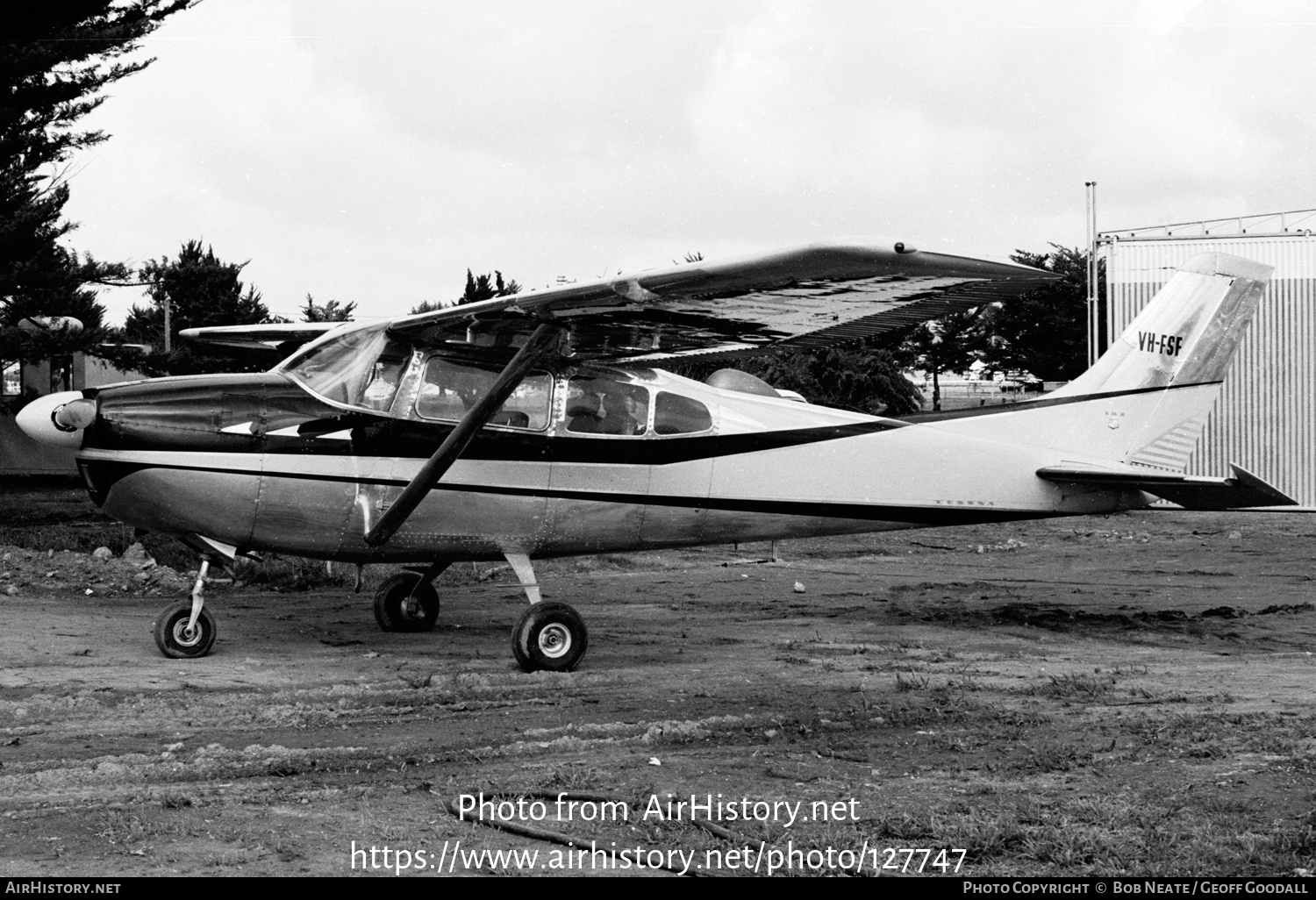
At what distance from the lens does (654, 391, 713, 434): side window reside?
10.4 meters

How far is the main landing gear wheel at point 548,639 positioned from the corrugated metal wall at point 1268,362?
68.4 ft

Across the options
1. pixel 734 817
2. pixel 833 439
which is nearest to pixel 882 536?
pixel 833 439

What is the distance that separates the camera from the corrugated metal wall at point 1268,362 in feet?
89.2

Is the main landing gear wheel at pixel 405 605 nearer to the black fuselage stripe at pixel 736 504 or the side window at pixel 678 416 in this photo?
the black fuselage stripe at pixel 736 504

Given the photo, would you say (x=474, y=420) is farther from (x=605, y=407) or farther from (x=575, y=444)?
(x=605, y=407)

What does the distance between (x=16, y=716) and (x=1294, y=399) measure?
87.9 ft

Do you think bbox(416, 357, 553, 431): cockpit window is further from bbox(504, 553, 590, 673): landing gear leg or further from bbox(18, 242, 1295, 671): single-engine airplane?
bbox(504, 553, 590, 673): landing gear leg

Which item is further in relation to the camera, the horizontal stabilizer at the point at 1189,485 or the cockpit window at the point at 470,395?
the horizontal stabilizer at the point at 1189,485

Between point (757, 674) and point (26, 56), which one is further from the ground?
point (26, 56)

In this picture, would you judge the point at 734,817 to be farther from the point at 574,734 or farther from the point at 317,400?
the point at 317,400

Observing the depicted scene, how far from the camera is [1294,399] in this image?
2734 cm

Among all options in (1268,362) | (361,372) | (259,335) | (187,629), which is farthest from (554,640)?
(1268,362)

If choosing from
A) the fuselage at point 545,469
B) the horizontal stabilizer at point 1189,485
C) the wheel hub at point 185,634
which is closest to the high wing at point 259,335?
the fuselage at point 545,469

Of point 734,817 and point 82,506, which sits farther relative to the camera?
point 82,506
